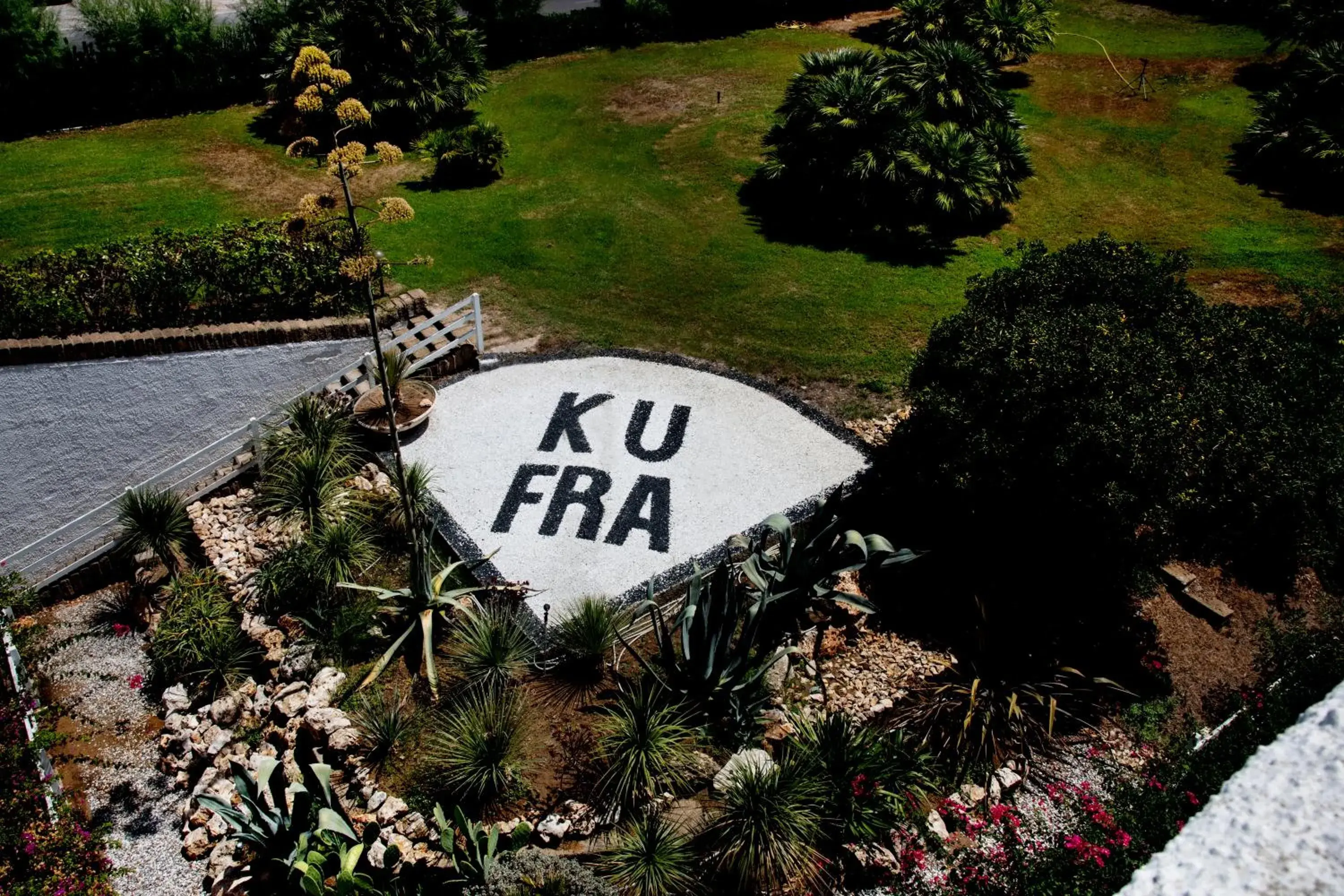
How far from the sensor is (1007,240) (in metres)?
16.4

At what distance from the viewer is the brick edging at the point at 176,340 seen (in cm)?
1066

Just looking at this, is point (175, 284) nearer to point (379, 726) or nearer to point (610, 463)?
point (610, 463)

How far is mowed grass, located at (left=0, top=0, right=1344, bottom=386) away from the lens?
559 inches

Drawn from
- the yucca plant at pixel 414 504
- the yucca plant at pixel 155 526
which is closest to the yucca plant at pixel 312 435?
the yucca plant at pixel 414 504

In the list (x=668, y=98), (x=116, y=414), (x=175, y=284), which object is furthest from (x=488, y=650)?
(x=668, y=98)

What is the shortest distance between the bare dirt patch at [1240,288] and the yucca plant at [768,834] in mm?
11426

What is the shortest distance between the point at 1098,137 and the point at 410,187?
14.6 m

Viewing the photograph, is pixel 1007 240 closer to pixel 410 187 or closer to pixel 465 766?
pixel 410 187

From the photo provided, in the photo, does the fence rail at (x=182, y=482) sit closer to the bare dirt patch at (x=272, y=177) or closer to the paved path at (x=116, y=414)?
the paved path at (x=116, y=414)

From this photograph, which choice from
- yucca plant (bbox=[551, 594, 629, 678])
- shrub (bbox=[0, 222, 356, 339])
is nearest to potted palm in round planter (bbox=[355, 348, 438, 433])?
shrub (bbox=[0, 222, 356, 339])

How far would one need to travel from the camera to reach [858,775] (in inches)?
291

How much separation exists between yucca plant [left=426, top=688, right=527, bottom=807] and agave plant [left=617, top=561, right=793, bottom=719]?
124 cm

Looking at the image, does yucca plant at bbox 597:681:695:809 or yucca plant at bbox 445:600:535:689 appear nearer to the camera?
yucca plant at bbox 597:681:695:809

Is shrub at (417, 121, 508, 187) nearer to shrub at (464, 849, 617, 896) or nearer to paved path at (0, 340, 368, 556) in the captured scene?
paved path at (0, 340, 368, 556)
